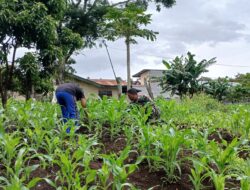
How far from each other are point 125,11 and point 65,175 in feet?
57.1

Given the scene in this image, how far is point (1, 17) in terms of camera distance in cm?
1028

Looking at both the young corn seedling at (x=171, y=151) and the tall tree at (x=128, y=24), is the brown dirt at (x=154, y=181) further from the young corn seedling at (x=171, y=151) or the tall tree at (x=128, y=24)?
the tall tree at (x=128, y=24)

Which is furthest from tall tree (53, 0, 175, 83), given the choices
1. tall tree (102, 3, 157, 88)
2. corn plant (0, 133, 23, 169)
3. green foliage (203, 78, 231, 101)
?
corn plant (0, 133, 23, 169)

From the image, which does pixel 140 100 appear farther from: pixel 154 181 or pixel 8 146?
pixel 8 146

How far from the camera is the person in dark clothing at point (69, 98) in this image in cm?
641

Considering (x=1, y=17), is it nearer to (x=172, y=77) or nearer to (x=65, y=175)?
(x=65, y=175)

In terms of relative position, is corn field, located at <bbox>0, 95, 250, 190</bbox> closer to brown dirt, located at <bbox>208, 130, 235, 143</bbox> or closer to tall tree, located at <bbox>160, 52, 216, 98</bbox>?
brown dirt, located at <bbox>208, 130, 235, 143</bbox>

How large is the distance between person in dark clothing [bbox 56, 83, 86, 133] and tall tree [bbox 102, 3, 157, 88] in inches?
530

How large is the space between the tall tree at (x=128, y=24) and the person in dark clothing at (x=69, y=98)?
13.5m

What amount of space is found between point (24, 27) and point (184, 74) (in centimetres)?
1098

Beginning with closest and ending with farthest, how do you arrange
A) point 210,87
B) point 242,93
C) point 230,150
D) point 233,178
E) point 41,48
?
point 230,150, point 233,178, point 41,48, point 210,87, point 242,93

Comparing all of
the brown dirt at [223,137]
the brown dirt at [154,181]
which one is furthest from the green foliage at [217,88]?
the brown dirt at [154,181]

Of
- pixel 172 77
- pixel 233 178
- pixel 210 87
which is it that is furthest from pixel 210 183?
pixel 210 87

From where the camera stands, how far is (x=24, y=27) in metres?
10.7
